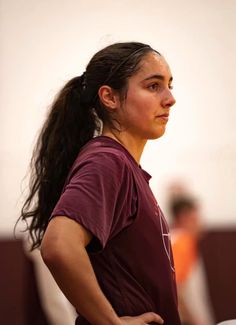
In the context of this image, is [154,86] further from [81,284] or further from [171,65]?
[171,65]

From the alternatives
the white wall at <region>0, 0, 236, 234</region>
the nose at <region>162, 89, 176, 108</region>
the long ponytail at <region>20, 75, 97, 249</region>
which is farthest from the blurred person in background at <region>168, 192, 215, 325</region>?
the nose at <region>162, 89, 176, 108</region>

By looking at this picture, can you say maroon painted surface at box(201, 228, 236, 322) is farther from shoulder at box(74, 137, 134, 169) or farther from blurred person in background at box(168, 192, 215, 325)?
shoulder at box(74, 137, 134, 169)

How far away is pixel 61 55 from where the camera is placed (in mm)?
3707

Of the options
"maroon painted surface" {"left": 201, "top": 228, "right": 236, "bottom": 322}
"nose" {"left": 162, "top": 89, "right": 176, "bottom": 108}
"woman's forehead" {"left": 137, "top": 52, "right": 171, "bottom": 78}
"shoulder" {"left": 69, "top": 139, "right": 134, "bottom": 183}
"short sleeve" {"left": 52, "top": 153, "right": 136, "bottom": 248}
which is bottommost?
"maroon painted surface" {"left": 201, "top": 228, "right": 236, "bottom": 322}

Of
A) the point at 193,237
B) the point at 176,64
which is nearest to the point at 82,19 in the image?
the point at 176,64

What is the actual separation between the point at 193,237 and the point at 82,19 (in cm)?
164

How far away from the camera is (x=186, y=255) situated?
2.65 m

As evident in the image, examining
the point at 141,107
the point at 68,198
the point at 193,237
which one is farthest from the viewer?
the point at 193,237

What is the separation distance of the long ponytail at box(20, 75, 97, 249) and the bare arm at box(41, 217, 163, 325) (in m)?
0.34

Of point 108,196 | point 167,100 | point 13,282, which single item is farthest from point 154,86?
point 13,282

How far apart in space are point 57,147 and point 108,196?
358 mm

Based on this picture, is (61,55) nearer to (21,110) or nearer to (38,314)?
(21,110)

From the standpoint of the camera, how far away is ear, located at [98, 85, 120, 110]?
1.30 metres

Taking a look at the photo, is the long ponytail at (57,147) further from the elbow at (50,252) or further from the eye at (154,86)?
the elbow at (50,252)
